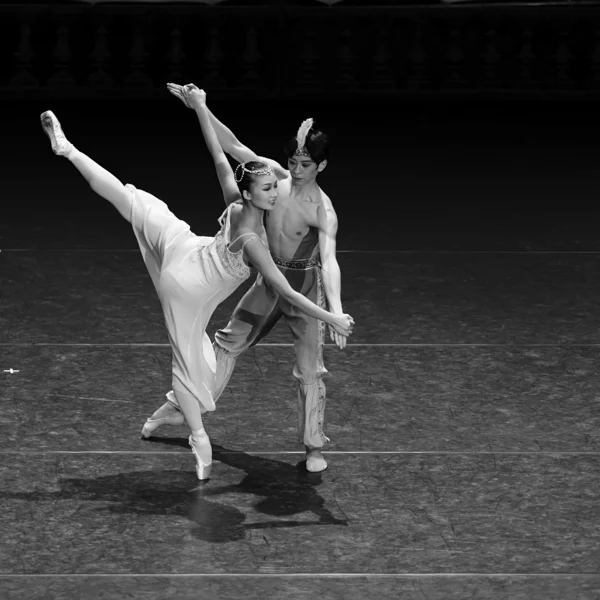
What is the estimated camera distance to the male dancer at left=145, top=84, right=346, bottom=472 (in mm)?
3988

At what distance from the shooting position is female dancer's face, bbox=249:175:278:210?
12.8 ft

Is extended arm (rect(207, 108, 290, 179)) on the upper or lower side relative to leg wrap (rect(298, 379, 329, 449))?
upper

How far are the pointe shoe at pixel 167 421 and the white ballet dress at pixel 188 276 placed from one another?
252mm

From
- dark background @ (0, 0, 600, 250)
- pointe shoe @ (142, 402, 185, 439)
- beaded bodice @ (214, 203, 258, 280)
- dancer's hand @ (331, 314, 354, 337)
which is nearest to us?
dancer's hand @ (331, 314, 354, 337)

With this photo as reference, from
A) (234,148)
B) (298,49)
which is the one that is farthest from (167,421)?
(298,49)

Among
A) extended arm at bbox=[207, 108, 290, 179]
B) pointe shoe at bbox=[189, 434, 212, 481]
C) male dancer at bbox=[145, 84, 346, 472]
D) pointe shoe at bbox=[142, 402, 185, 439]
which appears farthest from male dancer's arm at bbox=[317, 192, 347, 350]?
pointe shoe at bbox=[142, 402, 185, 439]

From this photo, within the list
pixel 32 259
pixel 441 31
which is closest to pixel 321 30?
pixel 441 31

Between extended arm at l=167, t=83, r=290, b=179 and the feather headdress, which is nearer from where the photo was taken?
the feather headdress

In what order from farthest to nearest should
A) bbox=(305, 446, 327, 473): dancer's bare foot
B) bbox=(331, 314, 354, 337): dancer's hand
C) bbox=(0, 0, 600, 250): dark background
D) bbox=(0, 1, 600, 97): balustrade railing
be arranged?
bbox=(0, 1, 600, 97): balustrade railing < bbox=(0, 0, 600, 250): dark background < bbox=(305, 446, 327, 473): dancer's bare foot < bbox=(331, 314, 354, 337): dancer's hand

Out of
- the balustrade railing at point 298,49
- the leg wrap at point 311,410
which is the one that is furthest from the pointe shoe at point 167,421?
the balustrade railing at point 298,49

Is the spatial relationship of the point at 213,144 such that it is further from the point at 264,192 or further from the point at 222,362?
the point at 222,362

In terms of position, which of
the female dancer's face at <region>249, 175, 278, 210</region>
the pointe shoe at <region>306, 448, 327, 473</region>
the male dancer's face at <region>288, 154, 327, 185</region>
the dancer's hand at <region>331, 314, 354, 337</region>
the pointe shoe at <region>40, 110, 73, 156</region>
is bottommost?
the pointe shoe at <region>306, 448, 327, 473</region>

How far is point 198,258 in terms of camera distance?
3998 millimetres

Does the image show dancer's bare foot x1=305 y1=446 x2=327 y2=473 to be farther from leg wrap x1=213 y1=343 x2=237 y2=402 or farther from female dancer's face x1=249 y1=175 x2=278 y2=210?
female dancer's face x1=249 y1=175 x2=278 y2=210
